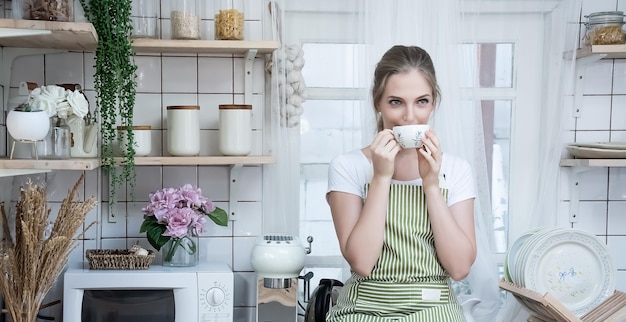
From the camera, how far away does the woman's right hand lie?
5.57 feet

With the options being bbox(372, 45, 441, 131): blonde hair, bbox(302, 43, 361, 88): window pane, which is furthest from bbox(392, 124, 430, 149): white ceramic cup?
bbox(302, 43, 361, 88): window pane

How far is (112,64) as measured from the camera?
218 centimetres

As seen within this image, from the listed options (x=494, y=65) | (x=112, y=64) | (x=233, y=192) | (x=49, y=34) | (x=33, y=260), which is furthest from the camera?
(x=494, y=65)

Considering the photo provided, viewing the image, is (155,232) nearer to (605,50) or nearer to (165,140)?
(165,140)

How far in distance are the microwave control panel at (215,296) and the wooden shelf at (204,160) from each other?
1.03 feet

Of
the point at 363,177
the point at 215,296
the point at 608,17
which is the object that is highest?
the point at 608,17

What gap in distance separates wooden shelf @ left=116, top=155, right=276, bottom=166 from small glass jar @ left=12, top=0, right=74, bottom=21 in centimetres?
55

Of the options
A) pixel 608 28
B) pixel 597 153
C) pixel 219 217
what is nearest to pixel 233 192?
pixel 219 217

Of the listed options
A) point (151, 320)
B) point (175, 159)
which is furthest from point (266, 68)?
point (151, 320)

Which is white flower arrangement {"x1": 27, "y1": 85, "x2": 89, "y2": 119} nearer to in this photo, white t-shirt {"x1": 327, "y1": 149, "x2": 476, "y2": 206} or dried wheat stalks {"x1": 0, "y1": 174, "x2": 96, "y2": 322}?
dried wheat stalks {"x1": 0, "y1": 174, "x2": 96, "y2": 322}

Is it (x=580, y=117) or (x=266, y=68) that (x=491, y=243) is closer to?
(x=580, y=117)

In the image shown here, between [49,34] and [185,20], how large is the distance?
0.49 metres

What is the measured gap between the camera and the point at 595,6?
8.68 ft

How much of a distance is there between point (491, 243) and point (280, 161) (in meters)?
0.71
